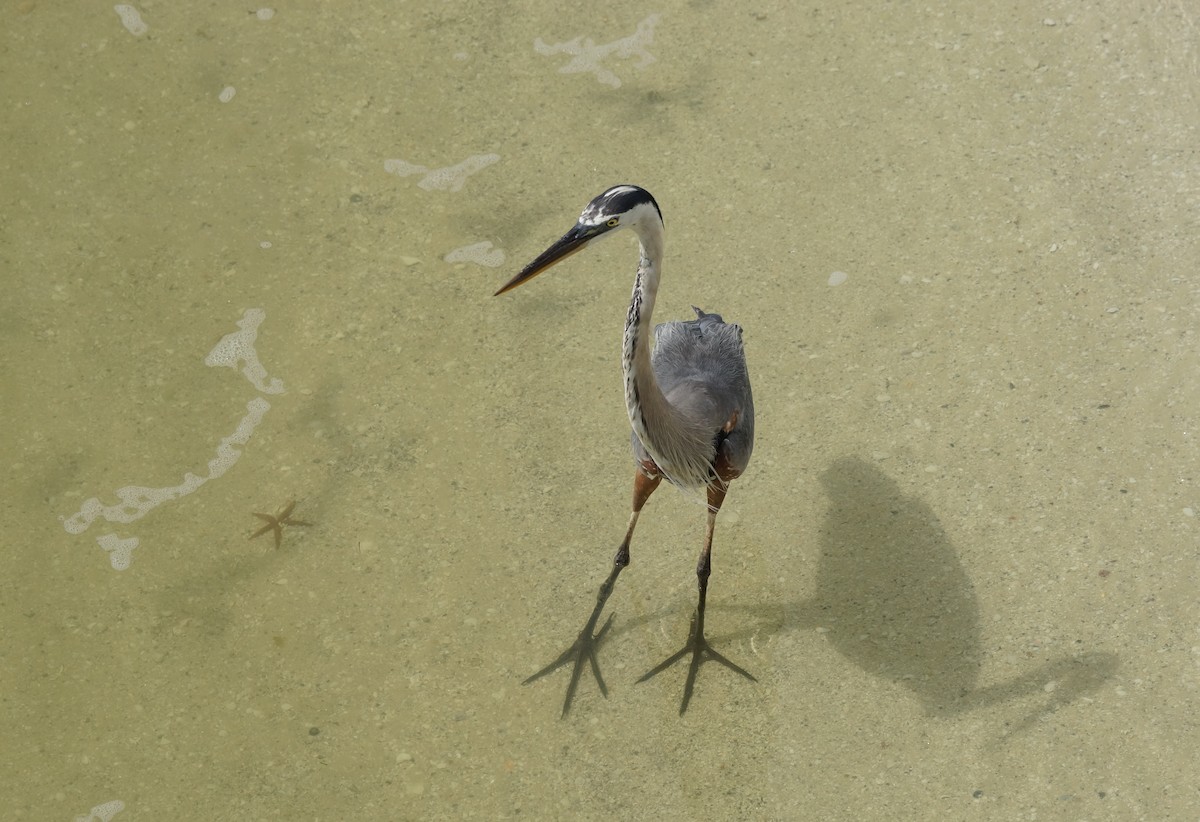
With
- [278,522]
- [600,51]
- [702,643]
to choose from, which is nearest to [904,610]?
[702,643]

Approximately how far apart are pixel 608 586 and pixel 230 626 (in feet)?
4.80

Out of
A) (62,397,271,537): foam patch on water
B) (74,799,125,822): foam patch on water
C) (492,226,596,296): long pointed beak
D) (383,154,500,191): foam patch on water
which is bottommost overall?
(74,799,125,822): foam patch on water

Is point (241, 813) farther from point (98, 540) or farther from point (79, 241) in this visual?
point (79, 241)

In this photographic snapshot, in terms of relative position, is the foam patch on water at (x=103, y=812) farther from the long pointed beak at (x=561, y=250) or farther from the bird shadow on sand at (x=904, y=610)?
the bird shadow on sand at (x=904, y=610)

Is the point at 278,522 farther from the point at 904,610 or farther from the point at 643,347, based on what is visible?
the point at 904,610

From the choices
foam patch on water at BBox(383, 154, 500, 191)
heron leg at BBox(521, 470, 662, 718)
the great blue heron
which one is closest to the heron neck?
the great blue heron

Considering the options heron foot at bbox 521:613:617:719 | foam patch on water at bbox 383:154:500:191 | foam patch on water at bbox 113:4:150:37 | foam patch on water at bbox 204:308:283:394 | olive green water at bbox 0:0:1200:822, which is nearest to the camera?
olive green water at bbox 0:0:1200:822

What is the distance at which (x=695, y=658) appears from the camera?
15.5ft

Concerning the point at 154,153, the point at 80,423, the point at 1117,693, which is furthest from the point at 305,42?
the point at 1117,693

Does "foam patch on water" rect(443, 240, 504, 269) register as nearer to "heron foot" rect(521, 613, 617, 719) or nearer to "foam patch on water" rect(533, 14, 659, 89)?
"foam patch on water" rect(533, 14, 659, 89)

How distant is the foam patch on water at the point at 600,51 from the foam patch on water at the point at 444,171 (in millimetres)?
775

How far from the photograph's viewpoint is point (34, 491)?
16.6ft

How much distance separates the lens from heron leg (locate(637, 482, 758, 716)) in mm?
4641

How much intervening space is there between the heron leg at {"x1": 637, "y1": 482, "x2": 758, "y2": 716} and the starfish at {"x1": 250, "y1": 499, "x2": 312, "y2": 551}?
5.08 ft
